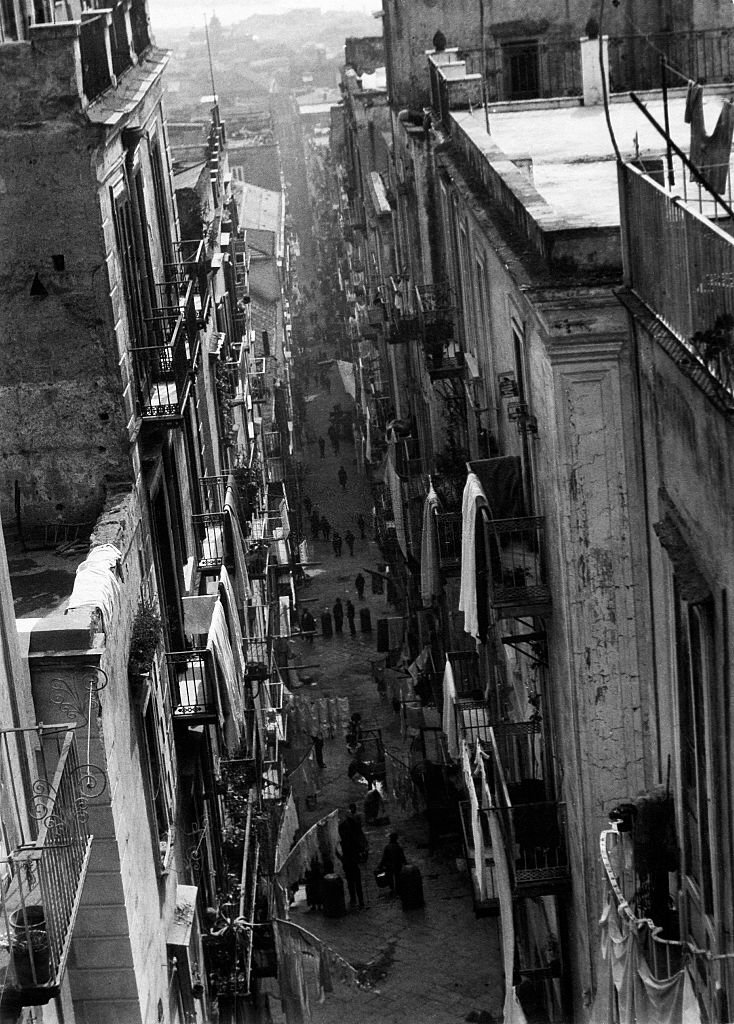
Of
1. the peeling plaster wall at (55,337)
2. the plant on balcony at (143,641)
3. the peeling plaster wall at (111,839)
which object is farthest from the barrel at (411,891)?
the peeling plaster wall at (55,337)

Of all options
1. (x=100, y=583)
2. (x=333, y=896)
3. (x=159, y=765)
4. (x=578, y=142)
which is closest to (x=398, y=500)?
(x=333, y=896)

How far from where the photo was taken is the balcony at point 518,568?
17109 millimetres

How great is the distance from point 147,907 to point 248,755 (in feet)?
32.1

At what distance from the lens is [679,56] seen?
1259 inches

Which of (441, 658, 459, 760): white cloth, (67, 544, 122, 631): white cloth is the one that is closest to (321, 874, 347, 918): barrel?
(441, 658, 459, 760): white cloth

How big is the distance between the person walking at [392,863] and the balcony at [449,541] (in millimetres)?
6269

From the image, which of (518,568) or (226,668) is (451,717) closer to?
(226,668)

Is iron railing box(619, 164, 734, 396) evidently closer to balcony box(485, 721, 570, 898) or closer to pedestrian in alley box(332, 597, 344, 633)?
balcony box(485, 721, 570, 898)

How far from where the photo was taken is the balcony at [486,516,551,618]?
17109 millimetres

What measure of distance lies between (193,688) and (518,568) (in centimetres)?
531

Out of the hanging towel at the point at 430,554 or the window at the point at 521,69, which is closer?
the hanging towel at the point at 430,554

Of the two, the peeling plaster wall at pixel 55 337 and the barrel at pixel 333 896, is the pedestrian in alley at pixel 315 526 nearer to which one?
the barrel at pixel 333 896

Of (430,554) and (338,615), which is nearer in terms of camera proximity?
(430,554)

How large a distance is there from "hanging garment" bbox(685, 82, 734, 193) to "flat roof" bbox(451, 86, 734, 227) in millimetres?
2235
